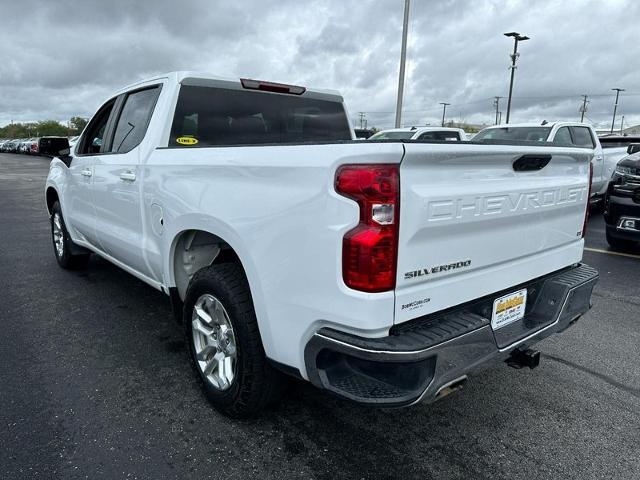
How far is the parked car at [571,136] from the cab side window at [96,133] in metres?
6.89

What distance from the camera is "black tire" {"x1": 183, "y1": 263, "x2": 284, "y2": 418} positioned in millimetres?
2457

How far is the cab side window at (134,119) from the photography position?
365 cm

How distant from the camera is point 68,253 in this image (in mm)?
5566

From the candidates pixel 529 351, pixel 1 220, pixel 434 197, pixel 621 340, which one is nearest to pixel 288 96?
pixel 434 197

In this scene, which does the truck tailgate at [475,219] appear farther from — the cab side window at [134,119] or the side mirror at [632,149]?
the side mirror at [632,149]

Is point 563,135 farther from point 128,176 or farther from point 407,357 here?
point 407,357

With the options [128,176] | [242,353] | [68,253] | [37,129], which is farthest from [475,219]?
[37,129]

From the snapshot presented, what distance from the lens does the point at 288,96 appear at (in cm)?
398

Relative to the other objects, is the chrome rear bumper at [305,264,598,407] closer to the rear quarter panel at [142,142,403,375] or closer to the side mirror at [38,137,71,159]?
the rear quarter panel at [142,142,403,375]

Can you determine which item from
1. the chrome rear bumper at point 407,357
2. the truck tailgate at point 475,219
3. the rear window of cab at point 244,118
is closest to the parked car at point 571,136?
the rear window of cab at point 244,118

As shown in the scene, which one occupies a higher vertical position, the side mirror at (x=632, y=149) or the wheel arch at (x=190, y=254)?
the side mirror at (x=632, y=149)

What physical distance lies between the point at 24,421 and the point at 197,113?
2.16 meters

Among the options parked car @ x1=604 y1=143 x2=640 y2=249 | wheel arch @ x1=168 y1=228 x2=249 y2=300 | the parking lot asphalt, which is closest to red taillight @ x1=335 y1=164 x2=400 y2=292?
the parking lot asphalt

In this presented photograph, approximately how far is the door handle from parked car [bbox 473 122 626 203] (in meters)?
7.29
